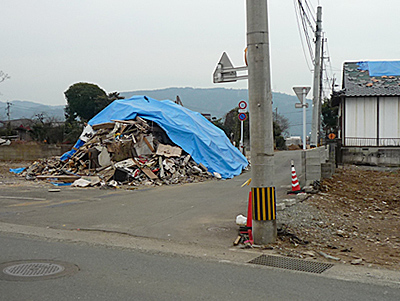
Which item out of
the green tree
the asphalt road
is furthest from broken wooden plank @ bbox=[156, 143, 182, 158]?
the green tree

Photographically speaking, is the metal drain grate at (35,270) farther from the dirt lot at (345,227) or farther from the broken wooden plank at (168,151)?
the broken wooden plank at (168,151)

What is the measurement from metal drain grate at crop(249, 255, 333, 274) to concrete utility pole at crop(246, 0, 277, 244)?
85 centimetres

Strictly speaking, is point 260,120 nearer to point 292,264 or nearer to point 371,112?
point 292,264

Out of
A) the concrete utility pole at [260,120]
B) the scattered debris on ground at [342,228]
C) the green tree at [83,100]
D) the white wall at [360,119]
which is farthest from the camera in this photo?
the green tree at [83,100]

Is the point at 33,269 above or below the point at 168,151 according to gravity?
below

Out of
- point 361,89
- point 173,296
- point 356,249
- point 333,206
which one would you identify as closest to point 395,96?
point 361,89

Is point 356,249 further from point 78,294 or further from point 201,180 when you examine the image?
point 201,180

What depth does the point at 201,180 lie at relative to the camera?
19.5 metres

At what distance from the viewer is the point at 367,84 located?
3259 centimetres

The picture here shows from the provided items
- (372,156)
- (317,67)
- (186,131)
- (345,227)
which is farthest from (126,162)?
(372,156)

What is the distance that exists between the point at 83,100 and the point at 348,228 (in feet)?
178

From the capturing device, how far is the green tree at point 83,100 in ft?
193

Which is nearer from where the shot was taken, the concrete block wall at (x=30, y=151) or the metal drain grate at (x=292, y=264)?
the metal drain grate at (x=292, y=264)

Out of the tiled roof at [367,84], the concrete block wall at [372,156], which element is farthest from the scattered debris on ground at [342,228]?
the tiled roof at [367,84]
